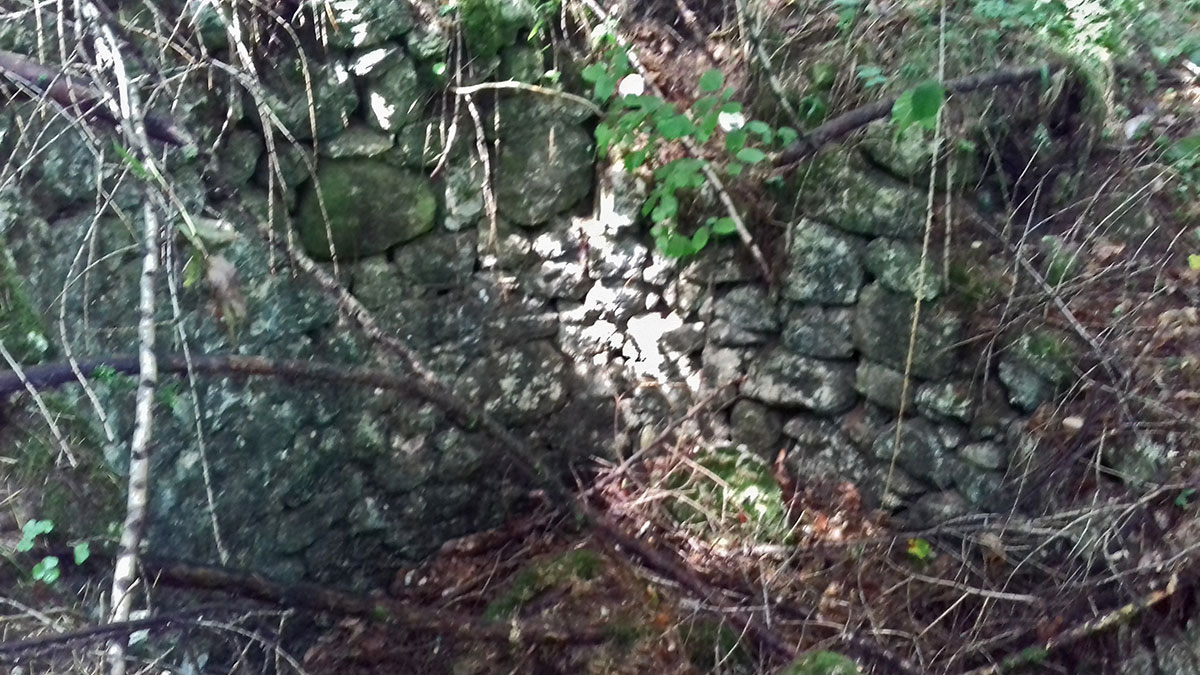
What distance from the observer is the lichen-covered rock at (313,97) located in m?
2.29

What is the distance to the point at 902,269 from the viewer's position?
2.47 metres

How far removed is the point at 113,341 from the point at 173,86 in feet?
2.09

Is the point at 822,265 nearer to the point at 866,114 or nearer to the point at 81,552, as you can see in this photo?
the point at 866,114

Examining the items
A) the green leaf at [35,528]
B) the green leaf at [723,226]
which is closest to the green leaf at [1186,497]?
the green leaf at [723,226]

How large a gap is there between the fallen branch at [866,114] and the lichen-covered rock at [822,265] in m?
0.20

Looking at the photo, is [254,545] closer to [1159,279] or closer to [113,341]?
[113,341]

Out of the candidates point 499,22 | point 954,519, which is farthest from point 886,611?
point 499,22

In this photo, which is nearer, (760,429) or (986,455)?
(986,455)

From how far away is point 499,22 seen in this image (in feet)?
8.20

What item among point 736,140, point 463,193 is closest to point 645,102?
point 736,140

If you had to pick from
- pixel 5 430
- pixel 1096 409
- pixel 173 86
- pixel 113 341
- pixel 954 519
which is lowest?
pixel 954 519

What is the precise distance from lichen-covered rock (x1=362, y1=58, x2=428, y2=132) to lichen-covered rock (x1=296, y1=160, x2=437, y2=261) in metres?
0.12

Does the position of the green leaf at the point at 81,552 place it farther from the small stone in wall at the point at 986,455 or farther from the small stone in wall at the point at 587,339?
the small stone in wall at the point at 986,455

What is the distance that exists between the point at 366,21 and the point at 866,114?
4.64ft
